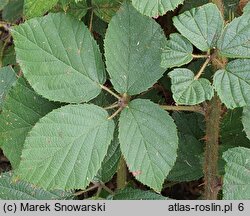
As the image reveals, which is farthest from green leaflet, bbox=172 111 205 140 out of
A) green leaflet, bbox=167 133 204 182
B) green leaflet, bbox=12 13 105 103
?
green leaflet, bbox=12 13 105 103

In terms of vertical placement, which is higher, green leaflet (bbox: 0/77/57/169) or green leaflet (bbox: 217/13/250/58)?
green leaflet (bbox: 217/13/250/58)

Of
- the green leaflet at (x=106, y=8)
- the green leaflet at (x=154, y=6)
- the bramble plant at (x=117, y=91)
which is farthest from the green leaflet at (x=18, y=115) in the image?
the green leaflet at (x=154, y=6)

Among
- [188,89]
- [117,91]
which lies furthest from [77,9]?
[188,89]

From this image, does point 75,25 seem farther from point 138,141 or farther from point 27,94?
point 138,141

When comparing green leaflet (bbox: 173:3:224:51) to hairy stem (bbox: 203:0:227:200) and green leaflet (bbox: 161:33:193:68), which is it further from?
hairy stem (bbox: 203:0:227:200)

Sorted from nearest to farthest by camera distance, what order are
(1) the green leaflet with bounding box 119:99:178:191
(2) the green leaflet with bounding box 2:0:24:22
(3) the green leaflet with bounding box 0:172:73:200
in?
(1) the green leaflet with bounding box 119:99:178:191 → (3) the green leaflet with bounding box 0:172:73:200 → (2) the green leaflet with bounding box 2:0:24:22

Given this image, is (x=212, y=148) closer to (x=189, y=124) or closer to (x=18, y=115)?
(x=189, y=124)

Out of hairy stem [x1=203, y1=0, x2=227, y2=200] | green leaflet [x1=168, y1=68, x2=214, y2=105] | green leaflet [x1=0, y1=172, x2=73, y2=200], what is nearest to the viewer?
green leaflet [x1=168, y1=68, x2=214, y2=105]
